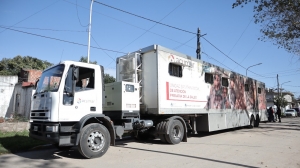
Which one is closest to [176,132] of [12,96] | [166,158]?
[166,158]

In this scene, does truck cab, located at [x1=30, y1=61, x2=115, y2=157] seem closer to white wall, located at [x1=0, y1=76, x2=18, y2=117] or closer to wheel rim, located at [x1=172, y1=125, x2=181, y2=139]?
wheel rim, located at [x1=172, y1=125, x2=181, y2=139]

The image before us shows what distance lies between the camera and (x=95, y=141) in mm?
7027

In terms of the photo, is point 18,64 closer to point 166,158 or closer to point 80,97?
point 80,97

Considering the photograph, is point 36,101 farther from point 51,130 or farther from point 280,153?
point 280,153

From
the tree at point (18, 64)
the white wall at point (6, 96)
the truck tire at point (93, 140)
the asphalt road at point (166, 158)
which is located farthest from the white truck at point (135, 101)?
the tree at point (18, 64)

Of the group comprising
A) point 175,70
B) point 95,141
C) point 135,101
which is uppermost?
point 175,70

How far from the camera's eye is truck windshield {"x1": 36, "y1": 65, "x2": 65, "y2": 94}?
6859 mm

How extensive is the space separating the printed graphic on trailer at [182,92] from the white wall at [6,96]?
52.1ft

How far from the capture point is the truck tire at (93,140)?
670cm

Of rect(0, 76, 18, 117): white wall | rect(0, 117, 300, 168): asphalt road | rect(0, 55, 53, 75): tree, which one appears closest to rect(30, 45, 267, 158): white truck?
rect(0, 117, 300, 168): asphalt road

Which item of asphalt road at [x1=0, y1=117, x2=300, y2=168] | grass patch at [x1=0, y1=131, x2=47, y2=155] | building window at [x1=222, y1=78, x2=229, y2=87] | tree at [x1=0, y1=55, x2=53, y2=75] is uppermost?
tree at [x1=0, y1=55, x2=53, y2=75]

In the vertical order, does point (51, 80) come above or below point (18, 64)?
below

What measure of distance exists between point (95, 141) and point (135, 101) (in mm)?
2412

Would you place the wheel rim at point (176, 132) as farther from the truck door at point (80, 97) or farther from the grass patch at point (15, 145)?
the grass patch at point (15, 145)
